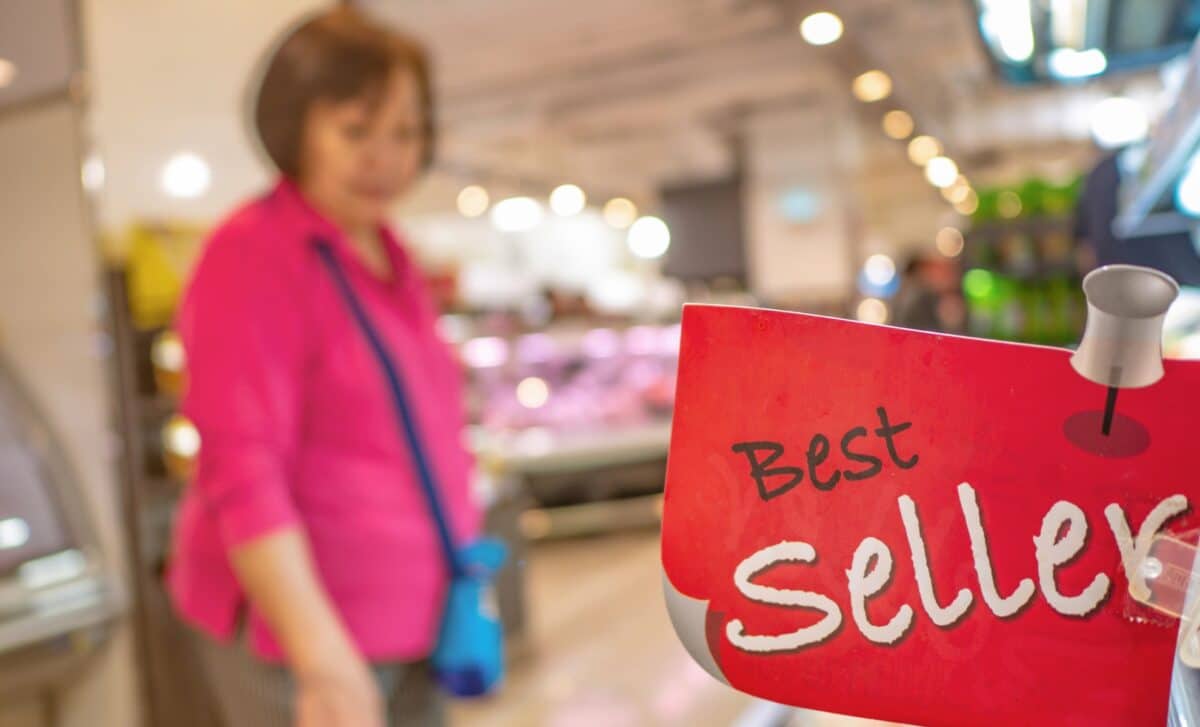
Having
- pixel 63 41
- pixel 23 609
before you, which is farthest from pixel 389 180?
pixel 63 41

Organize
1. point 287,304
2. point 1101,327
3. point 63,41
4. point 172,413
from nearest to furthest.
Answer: point 1101,327 < point 287,304 < point 63,41 < point 172,413

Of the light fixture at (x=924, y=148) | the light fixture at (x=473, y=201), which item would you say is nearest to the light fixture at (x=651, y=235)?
the light fixture at (x=473, y=201)

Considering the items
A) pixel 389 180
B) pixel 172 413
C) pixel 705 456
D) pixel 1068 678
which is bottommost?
pixel 172 413

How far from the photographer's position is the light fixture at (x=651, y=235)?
42.3 ft

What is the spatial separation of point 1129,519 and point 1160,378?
65 millimetres

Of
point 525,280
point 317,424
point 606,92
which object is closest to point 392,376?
point 317,424

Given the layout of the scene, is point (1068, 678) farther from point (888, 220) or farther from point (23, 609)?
point (888, 220)

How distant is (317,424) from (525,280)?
10.1m

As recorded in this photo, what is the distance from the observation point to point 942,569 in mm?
420

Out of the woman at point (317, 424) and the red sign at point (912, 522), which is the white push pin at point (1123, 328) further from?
the woman at point (317, 424)

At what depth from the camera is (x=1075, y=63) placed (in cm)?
137

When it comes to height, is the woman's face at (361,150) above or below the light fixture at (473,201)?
above

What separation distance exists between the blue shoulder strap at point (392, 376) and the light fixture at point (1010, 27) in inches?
39.8

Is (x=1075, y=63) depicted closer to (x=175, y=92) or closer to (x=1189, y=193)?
(x=1189, y=193)
